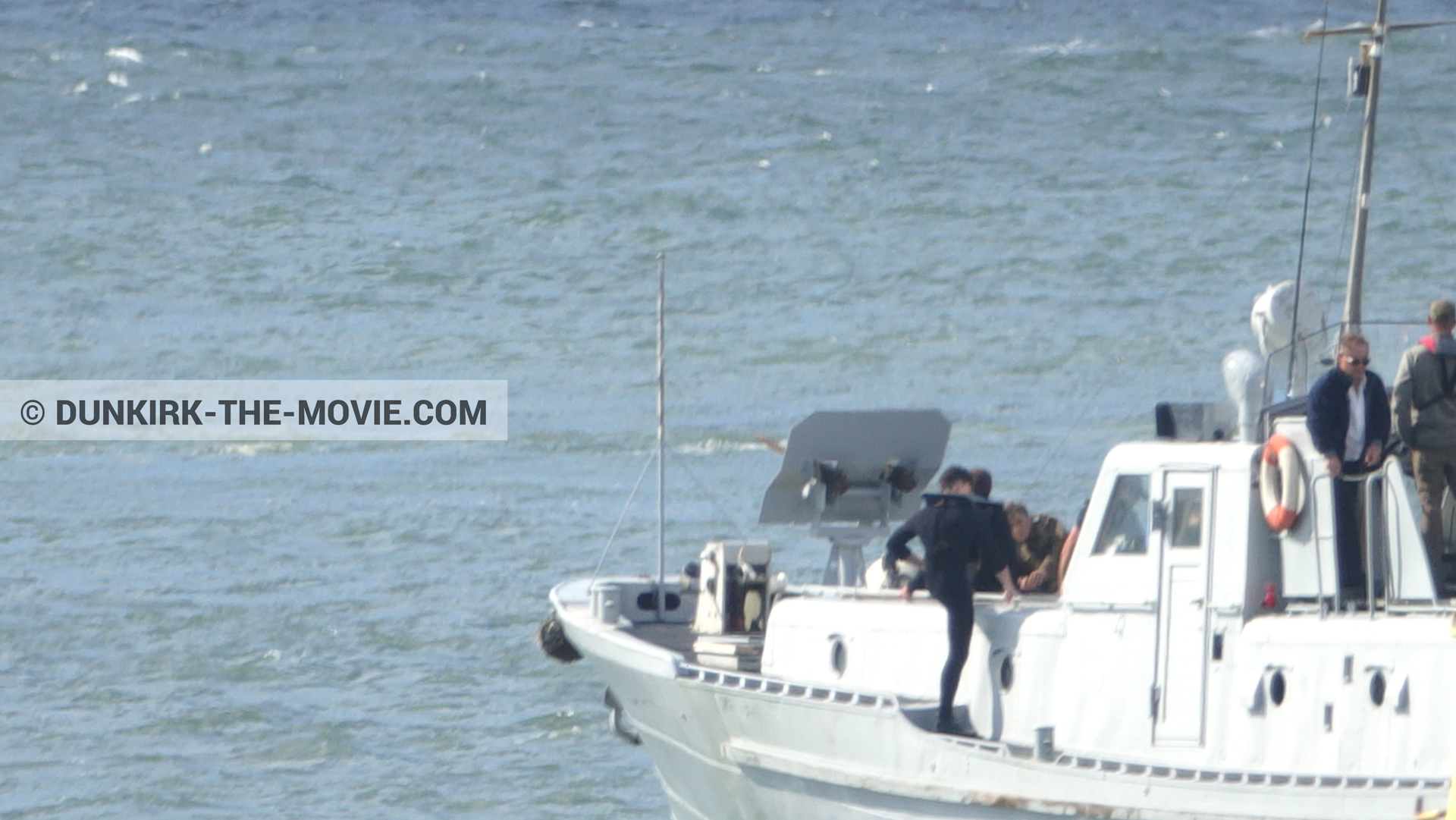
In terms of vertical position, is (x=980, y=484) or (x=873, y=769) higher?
(x=980, y=484)

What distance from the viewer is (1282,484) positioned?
36.7 feet

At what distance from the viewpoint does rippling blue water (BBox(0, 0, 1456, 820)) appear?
19891 millimetres

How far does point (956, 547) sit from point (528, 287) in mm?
33965

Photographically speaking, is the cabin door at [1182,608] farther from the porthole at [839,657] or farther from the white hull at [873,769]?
the porthole at [839,657]

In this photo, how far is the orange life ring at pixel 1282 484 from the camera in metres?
11.1

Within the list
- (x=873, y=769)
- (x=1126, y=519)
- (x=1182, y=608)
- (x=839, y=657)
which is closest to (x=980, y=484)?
(x=1126, y=519)

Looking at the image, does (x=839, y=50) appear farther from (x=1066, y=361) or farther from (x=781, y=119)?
(x=1066, y=361)

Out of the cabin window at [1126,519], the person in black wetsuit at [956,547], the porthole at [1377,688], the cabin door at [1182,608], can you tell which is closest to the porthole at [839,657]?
the person in black wetsuit at [956,547]

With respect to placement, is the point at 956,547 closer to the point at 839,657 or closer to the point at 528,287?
the point at 839,657

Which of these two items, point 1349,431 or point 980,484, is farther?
point 980,484

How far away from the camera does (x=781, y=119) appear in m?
58.0

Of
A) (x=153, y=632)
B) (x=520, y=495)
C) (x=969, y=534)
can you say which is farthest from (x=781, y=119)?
(x=969, y=534)

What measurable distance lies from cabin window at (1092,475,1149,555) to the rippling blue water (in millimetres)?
1686

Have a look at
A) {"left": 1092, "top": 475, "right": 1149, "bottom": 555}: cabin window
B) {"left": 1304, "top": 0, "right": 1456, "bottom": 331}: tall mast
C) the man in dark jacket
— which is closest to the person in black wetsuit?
{"left": 1092, "top": 475, "right": 1149, "bottom": 555}: cabin window
